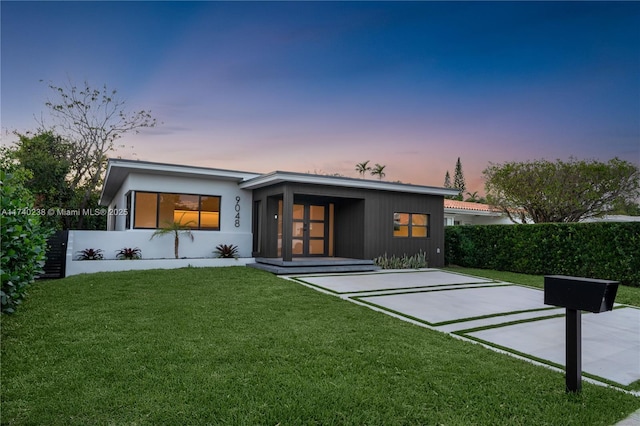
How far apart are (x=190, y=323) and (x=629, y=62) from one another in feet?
40.1

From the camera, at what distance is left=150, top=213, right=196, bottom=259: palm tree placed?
11359 mm

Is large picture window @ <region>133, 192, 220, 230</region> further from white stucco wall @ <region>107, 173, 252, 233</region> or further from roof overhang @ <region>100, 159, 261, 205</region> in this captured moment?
roof overhang @ <region>100, 159, 261, 205</region>

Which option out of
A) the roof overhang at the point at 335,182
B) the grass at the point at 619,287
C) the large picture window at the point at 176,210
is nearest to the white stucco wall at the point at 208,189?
the large picture window at the point at 176,210

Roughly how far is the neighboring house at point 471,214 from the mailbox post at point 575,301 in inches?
708

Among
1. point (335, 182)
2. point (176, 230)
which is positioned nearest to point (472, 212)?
point (335, 182)

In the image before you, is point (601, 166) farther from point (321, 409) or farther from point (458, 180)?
point (458, 180)

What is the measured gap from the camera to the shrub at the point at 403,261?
12.5 m

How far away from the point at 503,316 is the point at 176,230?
9256 millimetres

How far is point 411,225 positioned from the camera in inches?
535

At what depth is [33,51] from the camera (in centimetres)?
833

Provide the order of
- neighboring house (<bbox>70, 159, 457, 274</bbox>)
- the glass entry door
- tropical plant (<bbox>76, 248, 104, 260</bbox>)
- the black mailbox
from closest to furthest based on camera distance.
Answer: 1. the black mailbox
2. tropical plant (<bbox>76, 248, 104, 260</bbox>)
3. neighboring house (<bbox>70, 159, 457, 274</bbox>)
4. the glass entry door

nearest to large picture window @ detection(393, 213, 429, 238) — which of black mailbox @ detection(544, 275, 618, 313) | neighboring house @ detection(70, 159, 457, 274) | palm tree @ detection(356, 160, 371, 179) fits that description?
neighboring house @ detection(70, 159, 457, 274)

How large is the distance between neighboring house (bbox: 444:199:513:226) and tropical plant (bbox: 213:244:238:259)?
1270cm

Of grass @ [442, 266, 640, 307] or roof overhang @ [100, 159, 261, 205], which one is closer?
grass @ [442, 266, 640, 307]
